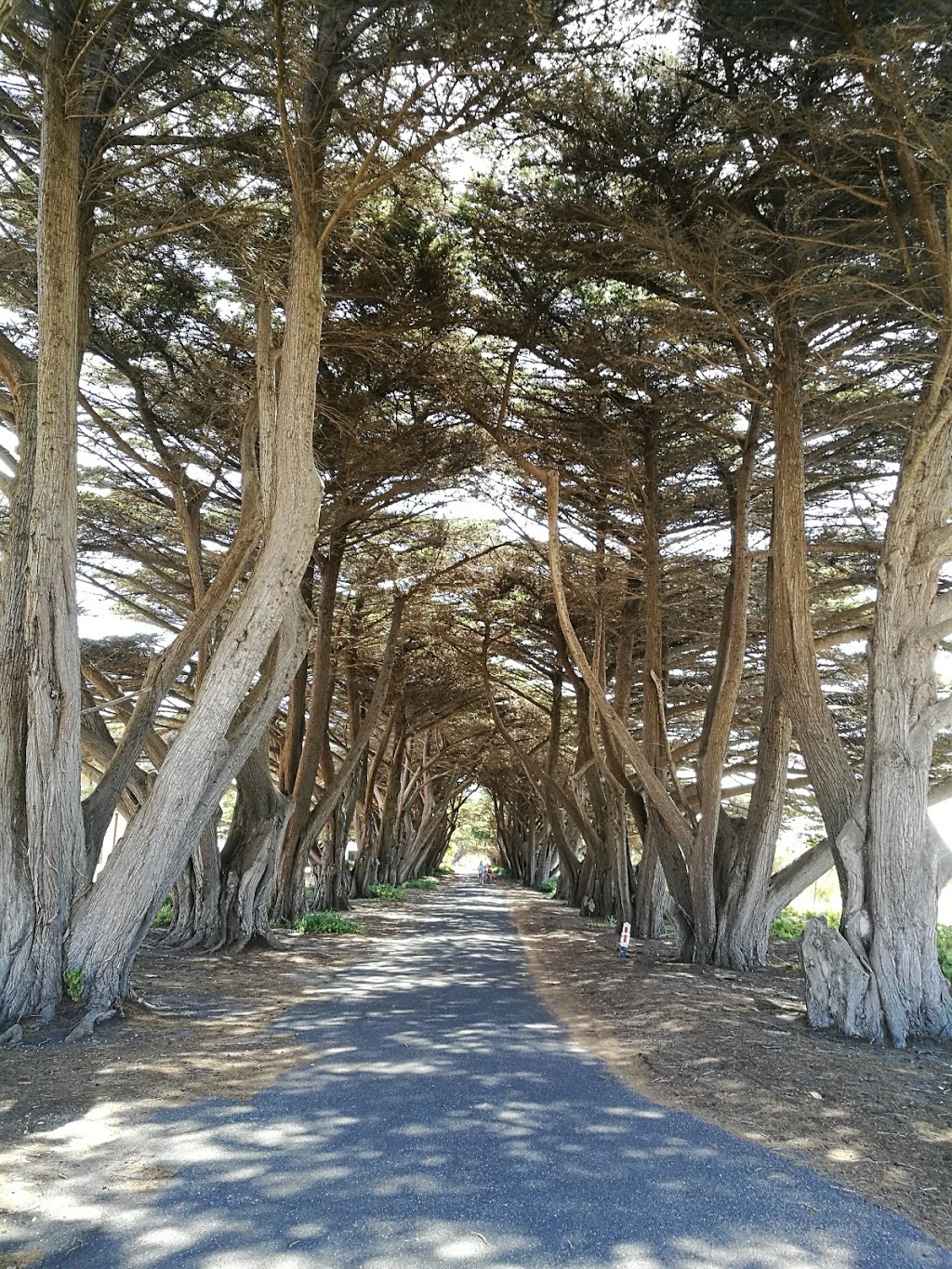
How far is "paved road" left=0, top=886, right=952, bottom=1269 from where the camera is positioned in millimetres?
2801

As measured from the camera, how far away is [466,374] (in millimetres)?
10266

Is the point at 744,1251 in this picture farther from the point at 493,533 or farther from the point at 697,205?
the point at 493,533

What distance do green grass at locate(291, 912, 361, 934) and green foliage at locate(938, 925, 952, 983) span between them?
7402mm

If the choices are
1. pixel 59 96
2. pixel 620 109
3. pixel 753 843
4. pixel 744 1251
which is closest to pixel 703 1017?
pixel 753 843

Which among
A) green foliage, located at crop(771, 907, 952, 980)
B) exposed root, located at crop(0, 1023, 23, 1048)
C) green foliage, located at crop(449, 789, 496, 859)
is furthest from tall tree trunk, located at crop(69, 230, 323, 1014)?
green foliage, located at crop(449, 789, 496, 859)

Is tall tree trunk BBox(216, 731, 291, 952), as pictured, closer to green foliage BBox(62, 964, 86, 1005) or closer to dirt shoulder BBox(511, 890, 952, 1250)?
dirt shoulder BBox(511, 890, 952, 1250)

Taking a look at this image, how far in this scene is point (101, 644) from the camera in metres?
14.4

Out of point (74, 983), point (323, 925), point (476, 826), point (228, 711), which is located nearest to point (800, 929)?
point (323, 925)

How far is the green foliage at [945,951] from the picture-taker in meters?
10.0

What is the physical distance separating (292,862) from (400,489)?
5459mm

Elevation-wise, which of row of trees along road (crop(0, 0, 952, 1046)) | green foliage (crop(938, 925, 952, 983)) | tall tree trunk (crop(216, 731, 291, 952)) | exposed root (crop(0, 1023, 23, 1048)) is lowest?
green foliage (crop(938, 925, 952, 983))

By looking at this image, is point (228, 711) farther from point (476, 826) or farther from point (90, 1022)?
point (476, 826)

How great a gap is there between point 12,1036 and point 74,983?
0.66 meters

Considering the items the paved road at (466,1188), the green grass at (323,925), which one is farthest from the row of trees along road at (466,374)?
the paved road at (466,1188)
